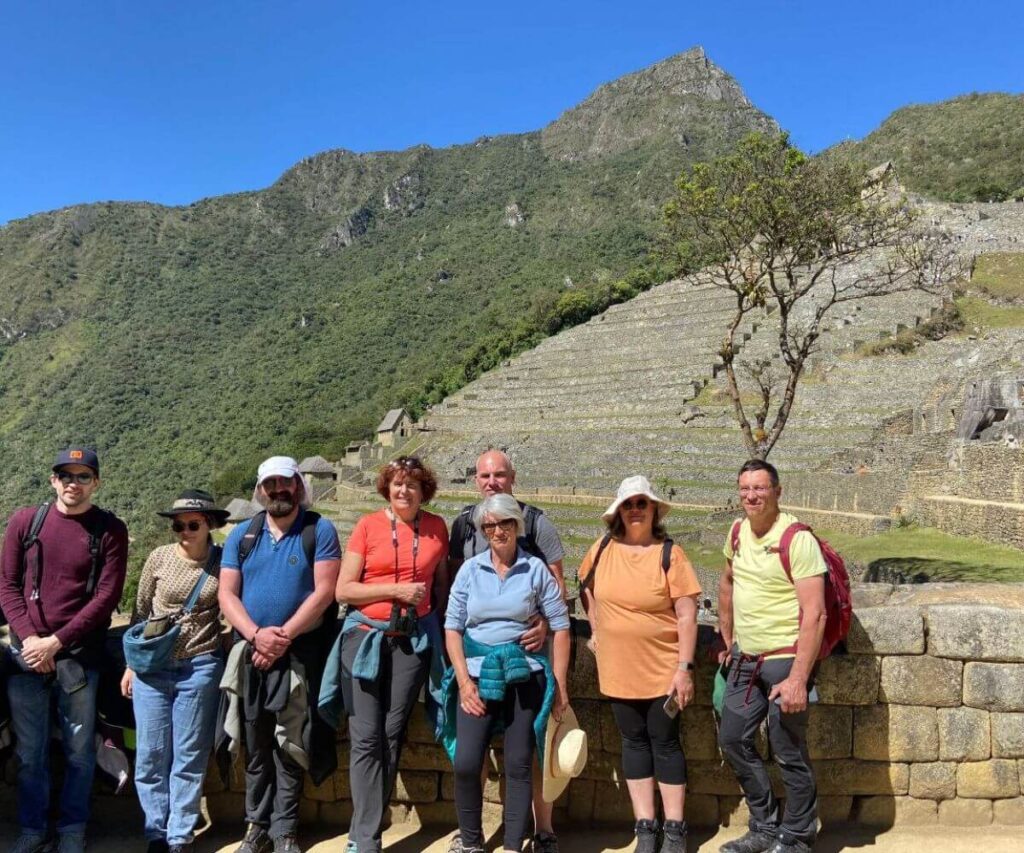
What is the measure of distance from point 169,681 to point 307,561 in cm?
83

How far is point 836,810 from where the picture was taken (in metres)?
3.32

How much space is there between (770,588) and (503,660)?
1108 millimetres

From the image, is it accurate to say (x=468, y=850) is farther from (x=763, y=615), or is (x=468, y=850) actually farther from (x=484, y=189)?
(x=484, y=189)

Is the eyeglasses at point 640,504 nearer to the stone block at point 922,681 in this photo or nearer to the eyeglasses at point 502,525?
the eyeglasses at point 502,525

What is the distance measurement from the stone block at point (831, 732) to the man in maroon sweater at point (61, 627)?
3.20 meters

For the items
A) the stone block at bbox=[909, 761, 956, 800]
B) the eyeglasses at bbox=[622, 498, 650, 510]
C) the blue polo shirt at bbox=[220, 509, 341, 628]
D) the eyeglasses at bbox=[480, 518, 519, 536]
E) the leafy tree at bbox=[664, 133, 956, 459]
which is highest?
the leafy tree at bbox=[664, 133, 956, 459]

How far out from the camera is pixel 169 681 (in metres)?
3.19

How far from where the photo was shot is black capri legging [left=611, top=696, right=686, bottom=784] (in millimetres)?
2994

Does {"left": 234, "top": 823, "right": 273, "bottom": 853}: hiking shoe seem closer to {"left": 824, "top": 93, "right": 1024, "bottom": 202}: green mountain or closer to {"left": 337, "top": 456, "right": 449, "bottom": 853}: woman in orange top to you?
{"left": 337, "top": 456, "right": 449, "bottom": 853}: woman in orange top

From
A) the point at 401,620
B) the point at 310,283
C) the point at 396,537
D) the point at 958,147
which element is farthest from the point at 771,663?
the point at 310,283

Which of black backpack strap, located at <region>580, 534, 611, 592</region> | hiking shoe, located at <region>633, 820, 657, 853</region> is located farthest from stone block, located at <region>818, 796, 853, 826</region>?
black backpack strap, located at <region>580, 534, 611, 592</region>

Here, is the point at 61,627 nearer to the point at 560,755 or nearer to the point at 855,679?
the point at 560,755

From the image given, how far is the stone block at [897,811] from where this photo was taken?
10.7 feet

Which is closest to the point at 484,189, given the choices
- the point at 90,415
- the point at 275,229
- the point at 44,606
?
the point at 275,229
